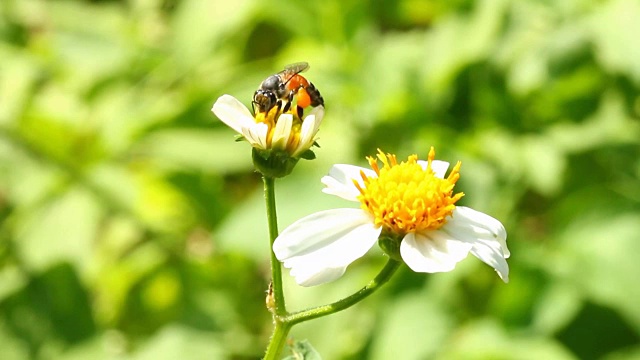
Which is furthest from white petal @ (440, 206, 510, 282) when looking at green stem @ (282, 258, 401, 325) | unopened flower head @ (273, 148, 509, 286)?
green stem @ (282, 258, 401, 325)

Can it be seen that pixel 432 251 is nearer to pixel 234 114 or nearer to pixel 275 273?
pixel 275 273

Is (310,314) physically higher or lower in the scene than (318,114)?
lower

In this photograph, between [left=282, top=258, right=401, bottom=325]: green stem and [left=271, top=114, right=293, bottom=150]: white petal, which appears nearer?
[left=282, top=258, right=401, bottom=325]: green stem

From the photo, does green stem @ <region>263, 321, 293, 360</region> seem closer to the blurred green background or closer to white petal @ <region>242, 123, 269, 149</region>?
white petal @ <region>242, 123, 269, 149</region>

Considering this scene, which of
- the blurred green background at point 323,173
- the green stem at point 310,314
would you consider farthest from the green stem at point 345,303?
the blurred green background at point 323,173

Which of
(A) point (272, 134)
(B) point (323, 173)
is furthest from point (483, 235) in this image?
(B) point (323, 173)
